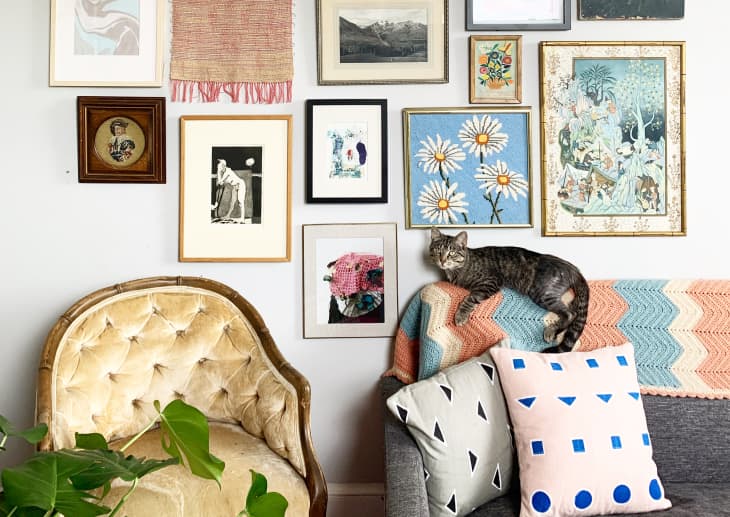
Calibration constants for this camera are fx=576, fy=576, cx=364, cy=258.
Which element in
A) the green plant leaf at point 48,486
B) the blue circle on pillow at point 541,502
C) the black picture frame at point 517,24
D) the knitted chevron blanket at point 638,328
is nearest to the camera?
the green plant leaf at point 48,486

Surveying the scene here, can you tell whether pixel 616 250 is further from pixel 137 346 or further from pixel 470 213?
pixel 137 346

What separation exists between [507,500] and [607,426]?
361 mm

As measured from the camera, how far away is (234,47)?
219 cm

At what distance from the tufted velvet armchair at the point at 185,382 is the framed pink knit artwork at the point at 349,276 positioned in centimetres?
26

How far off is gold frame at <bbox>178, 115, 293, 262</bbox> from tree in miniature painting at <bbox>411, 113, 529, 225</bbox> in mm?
503

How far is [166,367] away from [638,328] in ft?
5.33

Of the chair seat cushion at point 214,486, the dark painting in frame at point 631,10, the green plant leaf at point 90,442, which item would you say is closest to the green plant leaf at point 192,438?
the green plant leaf at point 90,442

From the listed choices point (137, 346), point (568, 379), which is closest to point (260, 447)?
point (137, 346)

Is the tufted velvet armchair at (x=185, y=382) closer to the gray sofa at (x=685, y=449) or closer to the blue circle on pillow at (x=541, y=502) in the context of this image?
the gray sofa at (x=685, y=449)

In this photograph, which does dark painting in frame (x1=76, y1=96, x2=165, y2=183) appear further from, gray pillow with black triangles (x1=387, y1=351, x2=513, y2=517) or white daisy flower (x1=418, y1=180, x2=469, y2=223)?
gray pillow with black triangles (x1=387, y1=351, x2=513, y2=517)

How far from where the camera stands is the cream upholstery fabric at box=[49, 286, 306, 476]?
1.83 metres

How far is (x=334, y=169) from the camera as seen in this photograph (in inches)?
86.0

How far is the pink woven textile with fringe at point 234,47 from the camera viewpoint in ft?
7.14

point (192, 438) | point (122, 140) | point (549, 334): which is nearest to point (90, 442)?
point (192, 438)
